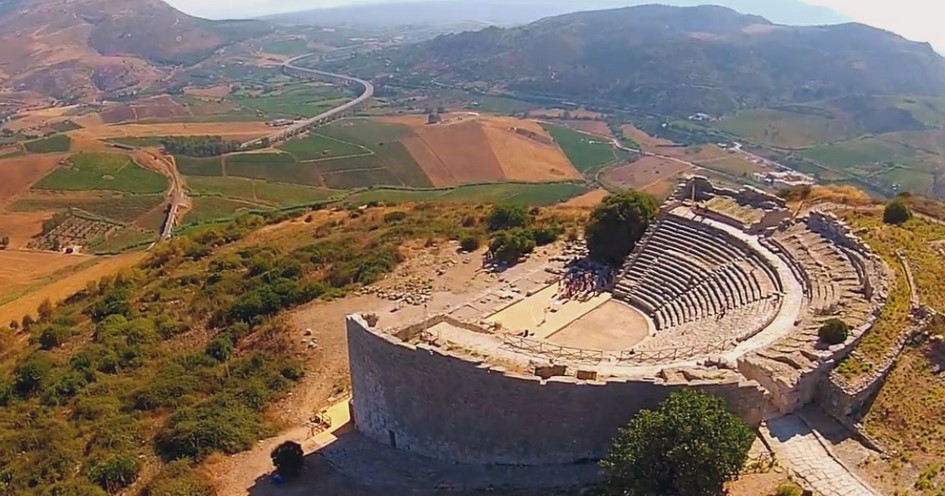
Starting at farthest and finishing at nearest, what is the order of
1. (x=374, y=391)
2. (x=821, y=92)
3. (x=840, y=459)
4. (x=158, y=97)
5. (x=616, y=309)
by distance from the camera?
1. (x=821, y=92)
2. (x=158, y=97)
3. (x=616, y=309)
4. (x=374, y=391)
5. (x=840, y=459)

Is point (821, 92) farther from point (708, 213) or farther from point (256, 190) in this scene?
point (708, 213)

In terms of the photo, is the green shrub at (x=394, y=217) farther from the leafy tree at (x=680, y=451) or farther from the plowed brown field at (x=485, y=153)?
the plowed brown field at (x=485, y=153)

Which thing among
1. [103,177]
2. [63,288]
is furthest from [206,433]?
[103,177]

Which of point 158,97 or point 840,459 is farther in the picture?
point 158,97

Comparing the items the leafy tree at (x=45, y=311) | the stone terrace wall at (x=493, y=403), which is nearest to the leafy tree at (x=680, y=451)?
the stone terrace wall at (x=493, y=403)

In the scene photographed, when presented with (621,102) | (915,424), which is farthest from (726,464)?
(621,102)
